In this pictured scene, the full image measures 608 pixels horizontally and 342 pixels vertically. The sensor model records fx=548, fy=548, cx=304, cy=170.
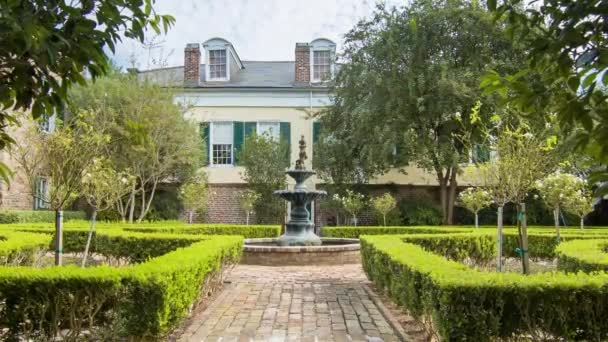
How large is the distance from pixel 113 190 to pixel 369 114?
37.1ft

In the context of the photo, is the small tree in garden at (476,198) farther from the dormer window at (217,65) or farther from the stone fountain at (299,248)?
the dormer window at (217,65)

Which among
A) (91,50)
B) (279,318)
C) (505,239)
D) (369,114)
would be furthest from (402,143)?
(91,50)

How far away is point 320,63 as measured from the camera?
24.5 meters

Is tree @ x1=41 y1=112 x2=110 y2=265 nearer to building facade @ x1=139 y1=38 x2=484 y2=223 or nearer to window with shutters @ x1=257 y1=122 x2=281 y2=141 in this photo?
building facade @ x1=139 y1=38 x2=484 y2=223

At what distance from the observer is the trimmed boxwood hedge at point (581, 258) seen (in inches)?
260

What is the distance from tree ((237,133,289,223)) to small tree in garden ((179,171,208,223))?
182cm

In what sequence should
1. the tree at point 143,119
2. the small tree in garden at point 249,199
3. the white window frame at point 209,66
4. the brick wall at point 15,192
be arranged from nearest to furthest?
the brick wall at point 15,192 → the tree at point 143,119 → the small tree in garden at point 249,199 → the white window frame at point 209,66

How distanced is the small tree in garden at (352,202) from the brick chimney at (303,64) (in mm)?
5721

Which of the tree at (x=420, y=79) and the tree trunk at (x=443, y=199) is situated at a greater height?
the tree at (x=420, y=79)

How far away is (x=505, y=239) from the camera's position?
12.9 metres

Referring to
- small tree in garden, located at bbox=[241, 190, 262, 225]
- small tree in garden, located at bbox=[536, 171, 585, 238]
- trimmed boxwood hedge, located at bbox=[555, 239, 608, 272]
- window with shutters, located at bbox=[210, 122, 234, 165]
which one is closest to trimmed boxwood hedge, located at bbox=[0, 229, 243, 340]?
trimmed boxwood hedge, located at bbox=[555, 239, 608, 272]

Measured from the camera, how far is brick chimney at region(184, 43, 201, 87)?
24312 mm

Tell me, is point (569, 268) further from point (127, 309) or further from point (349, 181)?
point (349, 181)

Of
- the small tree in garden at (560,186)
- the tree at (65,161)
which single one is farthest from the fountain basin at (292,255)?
the small tree in garden at (560,186)
